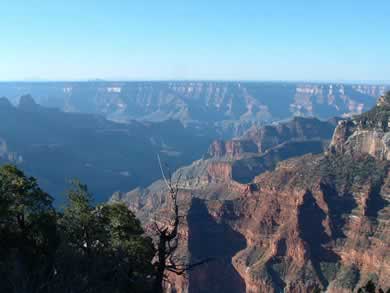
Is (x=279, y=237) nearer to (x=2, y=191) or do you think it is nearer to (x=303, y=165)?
(x=303, y=165)

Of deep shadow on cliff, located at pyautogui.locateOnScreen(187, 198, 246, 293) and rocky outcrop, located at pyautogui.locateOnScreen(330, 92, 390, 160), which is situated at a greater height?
rocky outcrop, located at pyautogui.locateOnScreen(330, 92, 390, 160)

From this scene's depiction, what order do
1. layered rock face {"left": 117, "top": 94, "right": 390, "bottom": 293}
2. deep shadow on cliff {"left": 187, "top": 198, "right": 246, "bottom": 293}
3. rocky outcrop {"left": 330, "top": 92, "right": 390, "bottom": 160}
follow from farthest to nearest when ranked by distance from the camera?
rocky outcrop {"left": 330, "top": 92, "right": 390, "bottom": 160} → deep shadow on cliff {"left": 187, "top": 198, "right": 246, "bottom": 293} → layered rock face {"left": 117, "top": 94, "right": 390, "bottom": 293}

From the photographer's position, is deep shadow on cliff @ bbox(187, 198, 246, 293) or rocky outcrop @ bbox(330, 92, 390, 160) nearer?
deep shadow on cliff @ bbox(187, 198, 246, 293)

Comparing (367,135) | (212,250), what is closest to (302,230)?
(212,250)

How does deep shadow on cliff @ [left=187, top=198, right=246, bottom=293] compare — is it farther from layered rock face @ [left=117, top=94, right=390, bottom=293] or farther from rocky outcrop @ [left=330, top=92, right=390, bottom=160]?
rocky outcrop @ [left=330, top=92, right=390, bottom=160]

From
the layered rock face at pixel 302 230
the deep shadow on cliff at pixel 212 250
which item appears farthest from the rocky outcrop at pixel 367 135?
the deep shadow on cliff at pixel 212 250

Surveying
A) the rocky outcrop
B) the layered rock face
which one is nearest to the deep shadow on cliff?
the layered rock face

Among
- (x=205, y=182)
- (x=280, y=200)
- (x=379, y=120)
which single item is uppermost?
(x=379, y=120)

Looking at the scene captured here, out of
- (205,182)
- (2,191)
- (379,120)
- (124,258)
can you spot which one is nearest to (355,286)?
(379,120)

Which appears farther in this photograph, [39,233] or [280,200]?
[280,200]

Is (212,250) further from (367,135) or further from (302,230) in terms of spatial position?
(367,135)
